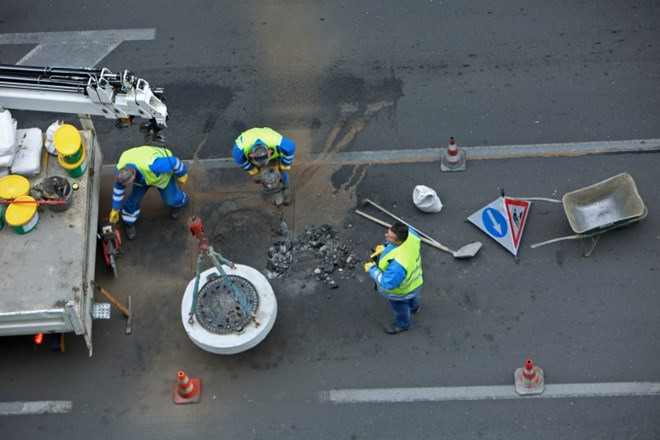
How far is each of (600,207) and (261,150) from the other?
14.1 feet

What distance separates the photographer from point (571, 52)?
43.2ft

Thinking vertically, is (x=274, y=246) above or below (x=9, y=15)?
below

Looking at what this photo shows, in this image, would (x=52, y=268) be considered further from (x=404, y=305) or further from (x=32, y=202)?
A: (x=404, y=305)

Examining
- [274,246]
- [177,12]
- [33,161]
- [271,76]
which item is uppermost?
[177,12]

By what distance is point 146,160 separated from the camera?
11023 mm

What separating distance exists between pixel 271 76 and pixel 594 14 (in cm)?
492

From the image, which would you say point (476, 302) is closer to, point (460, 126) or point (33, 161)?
point (460, 126)

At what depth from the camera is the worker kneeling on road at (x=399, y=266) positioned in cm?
952

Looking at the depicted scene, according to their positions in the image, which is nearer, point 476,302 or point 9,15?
point 476,302

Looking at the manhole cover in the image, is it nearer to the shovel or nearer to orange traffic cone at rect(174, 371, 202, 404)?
orange traffic cone at rect(174, 371, 202, 404)

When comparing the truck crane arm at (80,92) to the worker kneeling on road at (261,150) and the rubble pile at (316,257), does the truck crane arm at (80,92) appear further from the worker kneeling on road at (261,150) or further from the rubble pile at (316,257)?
the rubble pile at (316,257)

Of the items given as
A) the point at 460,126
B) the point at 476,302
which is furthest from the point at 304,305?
the point at 460,126

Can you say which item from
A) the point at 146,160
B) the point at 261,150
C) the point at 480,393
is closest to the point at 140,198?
the point at 146,160

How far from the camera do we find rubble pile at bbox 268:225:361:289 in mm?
11305
